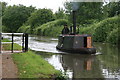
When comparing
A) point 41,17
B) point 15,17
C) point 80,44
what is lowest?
point 80,44

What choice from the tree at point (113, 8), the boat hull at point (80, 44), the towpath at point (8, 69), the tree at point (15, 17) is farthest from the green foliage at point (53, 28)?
the towpath at point (8, 69)

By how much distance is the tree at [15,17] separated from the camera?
246 ft

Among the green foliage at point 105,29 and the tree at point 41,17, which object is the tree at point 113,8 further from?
the tree at point 41,17

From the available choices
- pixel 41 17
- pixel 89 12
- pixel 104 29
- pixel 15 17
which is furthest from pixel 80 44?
pixel 15 17

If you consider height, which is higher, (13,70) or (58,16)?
(58,16)

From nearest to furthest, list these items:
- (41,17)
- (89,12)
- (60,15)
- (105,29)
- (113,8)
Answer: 1. (105,29)
2. (113,8)
3. (89,12)
4. (41,17)
5. (60,15)

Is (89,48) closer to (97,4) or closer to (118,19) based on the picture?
(118,19)

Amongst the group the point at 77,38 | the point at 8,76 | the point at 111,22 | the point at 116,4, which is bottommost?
the point at 8,76

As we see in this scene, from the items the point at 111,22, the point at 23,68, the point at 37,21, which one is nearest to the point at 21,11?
the point at 37,21

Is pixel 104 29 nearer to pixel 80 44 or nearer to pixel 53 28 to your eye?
pixel 80 44

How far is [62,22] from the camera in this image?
48.3 metres

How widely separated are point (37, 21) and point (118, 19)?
34431mm

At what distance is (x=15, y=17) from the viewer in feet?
245

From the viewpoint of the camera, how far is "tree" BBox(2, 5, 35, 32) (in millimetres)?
74938
